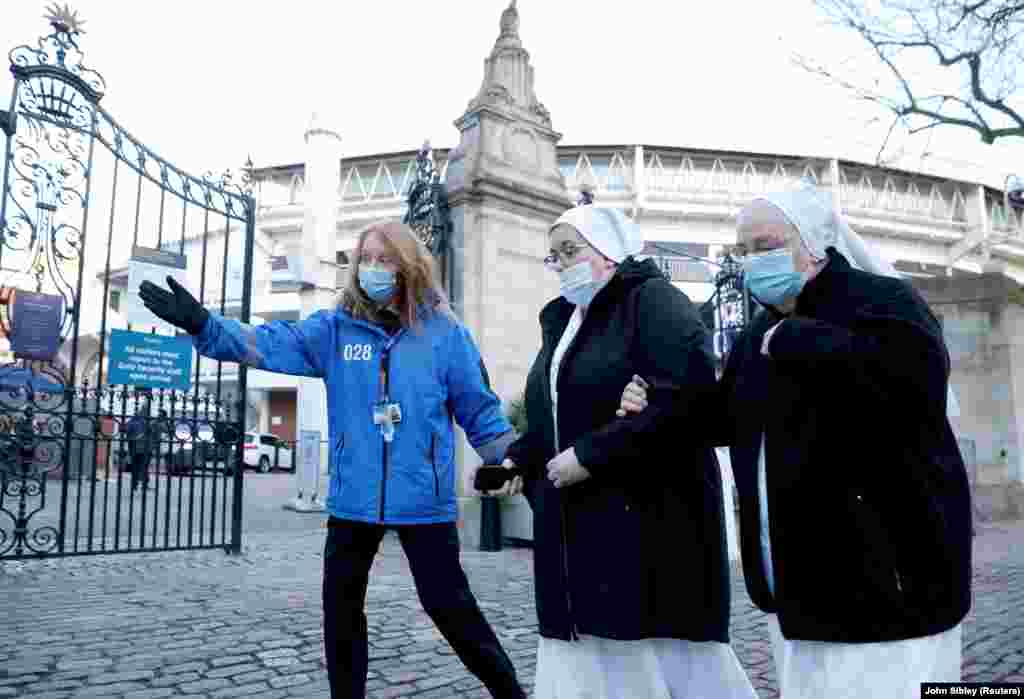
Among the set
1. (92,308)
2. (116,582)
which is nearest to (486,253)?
(116,582)

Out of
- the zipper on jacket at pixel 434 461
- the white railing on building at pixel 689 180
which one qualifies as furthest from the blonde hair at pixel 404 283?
the white railing on building at pixel 689 180

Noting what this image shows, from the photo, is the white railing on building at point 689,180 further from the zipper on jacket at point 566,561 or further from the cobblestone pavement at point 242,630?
the zipper on jacket at point 566,561

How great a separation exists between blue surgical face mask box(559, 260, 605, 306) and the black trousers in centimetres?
107

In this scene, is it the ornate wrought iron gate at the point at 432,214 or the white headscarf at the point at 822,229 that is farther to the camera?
the ornate wrought iron gate at the point at 432,214

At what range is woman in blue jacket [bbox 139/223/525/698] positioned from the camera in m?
3.01

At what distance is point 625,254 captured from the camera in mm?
2719

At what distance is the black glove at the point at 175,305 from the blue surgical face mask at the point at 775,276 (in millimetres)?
2040

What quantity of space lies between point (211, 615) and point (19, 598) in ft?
5.61

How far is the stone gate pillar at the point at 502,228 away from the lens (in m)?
8.77

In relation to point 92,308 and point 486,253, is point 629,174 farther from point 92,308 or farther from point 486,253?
point 486,253

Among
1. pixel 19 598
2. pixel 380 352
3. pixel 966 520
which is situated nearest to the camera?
pixel 966 520

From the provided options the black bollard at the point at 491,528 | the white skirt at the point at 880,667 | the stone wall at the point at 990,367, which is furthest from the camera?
the stone wall at the point at 990,367

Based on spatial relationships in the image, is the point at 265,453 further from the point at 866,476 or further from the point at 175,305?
the point at 866,476

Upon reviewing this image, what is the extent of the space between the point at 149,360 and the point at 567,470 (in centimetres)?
630
